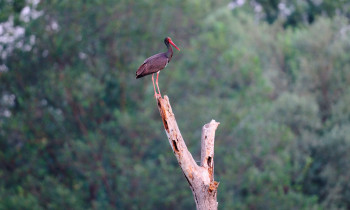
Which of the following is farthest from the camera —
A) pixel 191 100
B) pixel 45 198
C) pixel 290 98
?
pixel 290 98

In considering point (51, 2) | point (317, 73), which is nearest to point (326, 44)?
point (317, 73)

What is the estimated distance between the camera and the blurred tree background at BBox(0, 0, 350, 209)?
65.7 ft

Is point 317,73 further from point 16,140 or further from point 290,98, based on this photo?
point 16,140

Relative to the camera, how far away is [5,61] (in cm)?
2077

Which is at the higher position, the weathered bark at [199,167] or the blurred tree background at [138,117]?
the blurred tree background at [138,117]

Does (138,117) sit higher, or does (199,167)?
(138,117)

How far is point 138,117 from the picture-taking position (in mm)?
20406

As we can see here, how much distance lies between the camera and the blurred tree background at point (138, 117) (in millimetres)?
20031

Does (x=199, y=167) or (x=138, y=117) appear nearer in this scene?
(x=199, y=167)

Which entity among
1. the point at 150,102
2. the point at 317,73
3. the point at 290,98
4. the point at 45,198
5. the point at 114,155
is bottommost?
the point at 45,198

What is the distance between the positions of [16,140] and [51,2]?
488 cm

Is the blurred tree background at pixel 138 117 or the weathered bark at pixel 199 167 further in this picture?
the blurred tree background at pixel 138 117

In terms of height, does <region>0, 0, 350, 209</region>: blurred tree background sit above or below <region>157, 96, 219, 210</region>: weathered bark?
above

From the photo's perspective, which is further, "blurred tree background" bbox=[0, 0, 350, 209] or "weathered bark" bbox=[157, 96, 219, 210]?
"blurred tree background" bbox=[0, 0, 350, 209]
